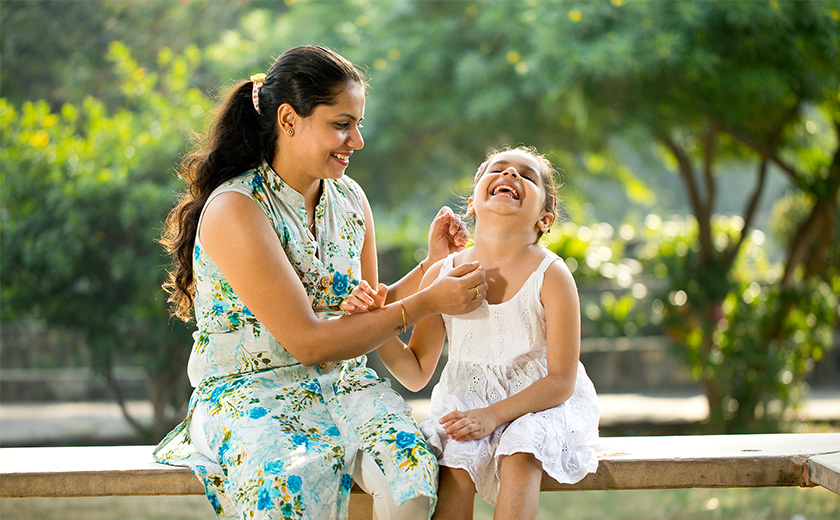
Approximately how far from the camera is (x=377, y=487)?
84.6 inches

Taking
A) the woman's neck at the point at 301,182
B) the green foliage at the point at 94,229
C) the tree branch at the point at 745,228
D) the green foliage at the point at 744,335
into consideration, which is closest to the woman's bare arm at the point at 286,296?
the woman's neck at the point at 301,182

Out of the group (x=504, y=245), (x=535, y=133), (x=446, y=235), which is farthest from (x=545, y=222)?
(x=535, y=133)

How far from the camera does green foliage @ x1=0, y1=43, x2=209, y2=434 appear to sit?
5.12 meters

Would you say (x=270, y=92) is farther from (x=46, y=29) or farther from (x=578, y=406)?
(x=46, y=29)

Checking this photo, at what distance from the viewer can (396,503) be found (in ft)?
6.84

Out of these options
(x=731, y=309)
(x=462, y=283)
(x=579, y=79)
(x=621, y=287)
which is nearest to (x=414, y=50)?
(x=579, y=79)

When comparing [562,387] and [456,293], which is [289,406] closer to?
[456,293]

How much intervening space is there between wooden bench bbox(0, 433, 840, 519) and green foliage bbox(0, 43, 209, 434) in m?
2.72

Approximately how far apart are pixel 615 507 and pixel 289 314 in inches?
115

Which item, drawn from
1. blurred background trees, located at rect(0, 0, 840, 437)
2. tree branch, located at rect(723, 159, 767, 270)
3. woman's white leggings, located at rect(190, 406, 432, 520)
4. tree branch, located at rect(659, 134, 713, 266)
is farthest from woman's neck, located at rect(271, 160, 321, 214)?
tree branch, located at rect(723, 159, 767, 270)

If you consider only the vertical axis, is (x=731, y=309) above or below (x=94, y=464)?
below

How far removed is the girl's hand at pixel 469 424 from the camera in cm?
217

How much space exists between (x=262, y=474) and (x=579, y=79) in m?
3.48

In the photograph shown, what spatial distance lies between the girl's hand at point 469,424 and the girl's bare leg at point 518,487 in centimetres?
Answer: 9
